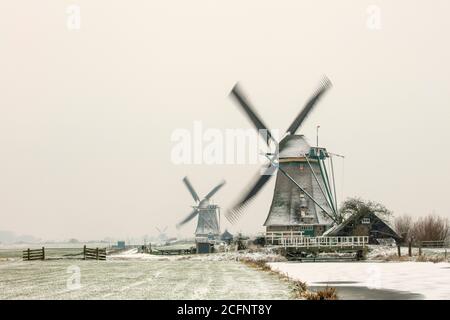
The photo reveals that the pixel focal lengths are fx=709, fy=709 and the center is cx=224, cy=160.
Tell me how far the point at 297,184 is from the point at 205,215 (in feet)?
218

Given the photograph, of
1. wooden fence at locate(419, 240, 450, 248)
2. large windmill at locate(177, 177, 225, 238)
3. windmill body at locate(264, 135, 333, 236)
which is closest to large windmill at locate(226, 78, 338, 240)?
windmill body at locate(264, 135, 333, 236)

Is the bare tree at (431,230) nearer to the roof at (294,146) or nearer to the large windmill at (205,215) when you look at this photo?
the roof at (294,146)

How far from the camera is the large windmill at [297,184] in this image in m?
63.3

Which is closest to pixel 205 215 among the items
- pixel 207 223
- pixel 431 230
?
pixel 207 223

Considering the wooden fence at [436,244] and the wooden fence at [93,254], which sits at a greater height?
the wooden fence at [436,244]

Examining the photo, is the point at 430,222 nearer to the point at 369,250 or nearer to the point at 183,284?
the point at 369,250

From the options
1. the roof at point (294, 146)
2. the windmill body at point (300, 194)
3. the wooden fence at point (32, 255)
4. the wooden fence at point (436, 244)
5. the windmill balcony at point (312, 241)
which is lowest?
the wooden fence at point (32, 255)

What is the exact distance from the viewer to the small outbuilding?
199 ft

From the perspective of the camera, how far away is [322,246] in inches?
2286

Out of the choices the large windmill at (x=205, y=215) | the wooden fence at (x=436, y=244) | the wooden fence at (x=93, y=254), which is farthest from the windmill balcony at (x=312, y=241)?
the large windmill at (x=205, y=215)

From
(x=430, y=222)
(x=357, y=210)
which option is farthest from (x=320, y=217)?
(x=430, y=222)

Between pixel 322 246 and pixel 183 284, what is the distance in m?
32.8

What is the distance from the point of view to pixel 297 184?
6256cm

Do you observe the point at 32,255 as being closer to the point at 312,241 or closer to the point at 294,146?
the point at 312,241
